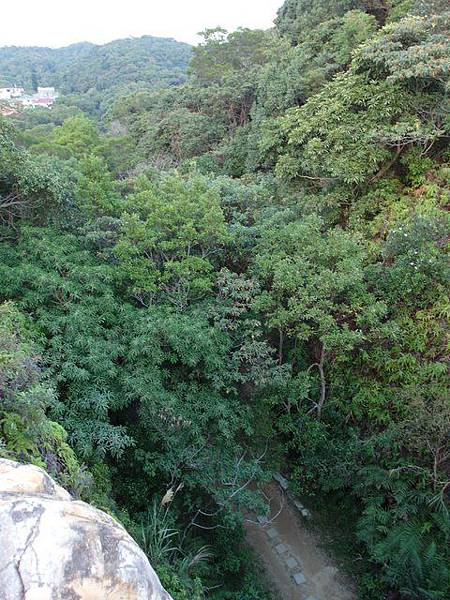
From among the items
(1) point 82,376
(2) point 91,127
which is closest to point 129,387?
(1) point 82,376

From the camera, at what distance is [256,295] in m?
10.4

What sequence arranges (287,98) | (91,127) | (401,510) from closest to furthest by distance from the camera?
1. (401,510)
2. (287,98)
3. (91,127)

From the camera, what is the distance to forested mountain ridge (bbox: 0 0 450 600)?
786 centimetres

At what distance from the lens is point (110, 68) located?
76062mm

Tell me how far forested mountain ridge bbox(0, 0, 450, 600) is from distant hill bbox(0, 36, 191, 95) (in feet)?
166

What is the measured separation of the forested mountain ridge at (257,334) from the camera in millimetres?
7863

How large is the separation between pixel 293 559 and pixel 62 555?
7640 mm

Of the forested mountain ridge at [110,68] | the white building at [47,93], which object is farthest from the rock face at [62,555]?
the white building at [47,93]

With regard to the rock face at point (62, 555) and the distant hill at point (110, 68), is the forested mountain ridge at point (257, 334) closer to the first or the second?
the rock face at point (62, 555)

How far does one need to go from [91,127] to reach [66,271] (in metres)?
23.5

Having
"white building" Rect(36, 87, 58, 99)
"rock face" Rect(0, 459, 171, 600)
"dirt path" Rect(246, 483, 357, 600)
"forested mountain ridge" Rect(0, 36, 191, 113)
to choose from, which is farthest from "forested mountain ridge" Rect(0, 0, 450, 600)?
"white building" Rect(36, 87, 58, 99)

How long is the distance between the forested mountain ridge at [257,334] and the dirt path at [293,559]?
16.9 inches

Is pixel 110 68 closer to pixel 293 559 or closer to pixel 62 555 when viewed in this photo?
pixel 293 559

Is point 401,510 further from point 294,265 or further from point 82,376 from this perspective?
point 82,376
